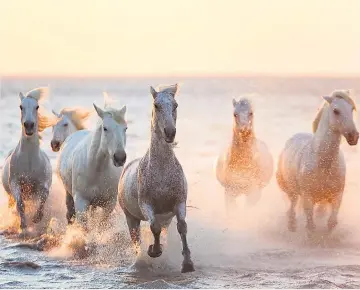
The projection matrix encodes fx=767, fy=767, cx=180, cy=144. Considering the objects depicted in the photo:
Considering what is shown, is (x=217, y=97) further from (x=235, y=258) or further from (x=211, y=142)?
(x=235, y=258)

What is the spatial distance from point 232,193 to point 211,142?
11.8 metres

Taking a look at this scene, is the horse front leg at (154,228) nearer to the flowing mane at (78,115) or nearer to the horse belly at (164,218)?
the horse belly at (164,218)

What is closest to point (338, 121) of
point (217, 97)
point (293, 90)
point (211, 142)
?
point (211, 142)

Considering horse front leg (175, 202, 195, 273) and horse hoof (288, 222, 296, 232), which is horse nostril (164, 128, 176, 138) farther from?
horse hoof (288, 222, 296, 232)

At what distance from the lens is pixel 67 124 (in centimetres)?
1087

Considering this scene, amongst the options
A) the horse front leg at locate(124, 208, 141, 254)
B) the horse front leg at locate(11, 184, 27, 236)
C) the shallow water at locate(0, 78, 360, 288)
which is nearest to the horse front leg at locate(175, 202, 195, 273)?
the shallow water at locate(0, 78, 360, 288)

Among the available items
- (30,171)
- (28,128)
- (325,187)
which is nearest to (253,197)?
(325,187)

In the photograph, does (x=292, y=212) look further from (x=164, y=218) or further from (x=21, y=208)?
(x=21, y=208)

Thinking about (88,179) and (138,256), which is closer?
(138,256)

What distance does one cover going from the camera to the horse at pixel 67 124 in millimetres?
10719

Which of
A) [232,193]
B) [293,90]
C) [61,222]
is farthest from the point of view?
[293,90]

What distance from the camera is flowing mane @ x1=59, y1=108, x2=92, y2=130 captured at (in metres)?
11.0

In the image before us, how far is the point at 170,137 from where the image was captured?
6.53m

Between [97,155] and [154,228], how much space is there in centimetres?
169
